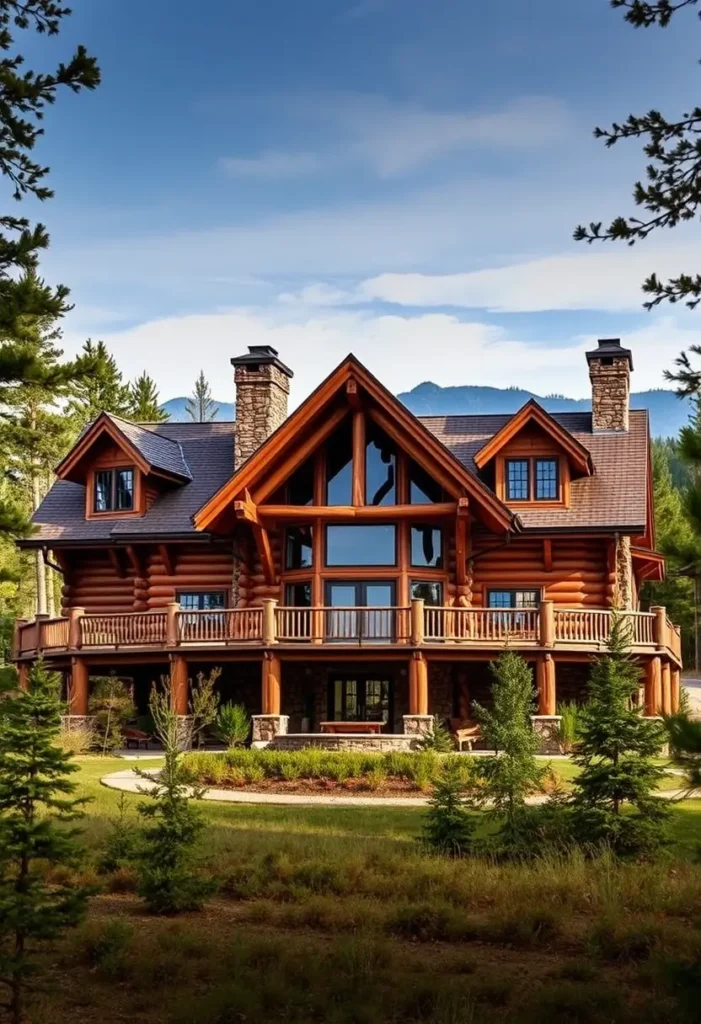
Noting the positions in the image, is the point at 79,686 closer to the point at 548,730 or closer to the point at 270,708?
the point at 270,708

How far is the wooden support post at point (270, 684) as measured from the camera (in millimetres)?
28281

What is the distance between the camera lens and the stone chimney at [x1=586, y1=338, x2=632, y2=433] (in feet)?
107

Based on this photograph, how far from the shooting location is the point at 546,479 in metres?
31.1

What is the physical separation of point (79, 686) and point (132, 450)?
251 inches

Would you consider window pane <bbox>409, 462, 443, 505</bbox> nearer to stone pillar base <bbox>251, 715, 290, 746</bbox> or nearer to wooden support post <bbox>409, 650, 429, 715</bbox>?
wooden support post <bbox>409, 650, 429, 715</bbox>

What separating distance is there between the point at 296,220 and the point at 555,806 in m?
12.8

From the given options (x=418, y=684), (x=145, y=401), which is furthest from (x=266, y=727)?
(x=145, y=401)

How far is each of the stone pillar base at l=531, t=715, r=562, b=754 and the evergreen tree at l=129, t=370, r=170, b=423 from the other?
113 ft

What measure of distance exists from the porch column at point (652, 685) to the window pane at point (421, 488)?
664 cm

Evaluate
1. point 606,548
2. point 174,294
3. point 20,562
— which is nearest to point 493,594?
point 606,548

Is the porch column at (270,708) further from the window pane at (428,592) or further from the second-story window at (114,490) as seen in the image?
the second-story window at (114,490)

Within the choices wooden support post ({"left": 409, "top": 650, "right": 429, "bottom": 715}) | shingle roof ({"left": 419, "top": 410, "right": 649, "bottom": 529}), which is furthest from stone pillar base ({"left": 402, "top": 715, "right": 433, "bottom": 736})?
shingle roof ({"left": 419, "top": 410, "right": 649, "bottom": 529})

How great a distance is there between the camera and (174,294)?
31.5 m

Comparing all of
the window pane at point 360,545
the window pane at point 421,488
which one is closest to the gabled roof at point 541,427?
the window pane at point 421,488
